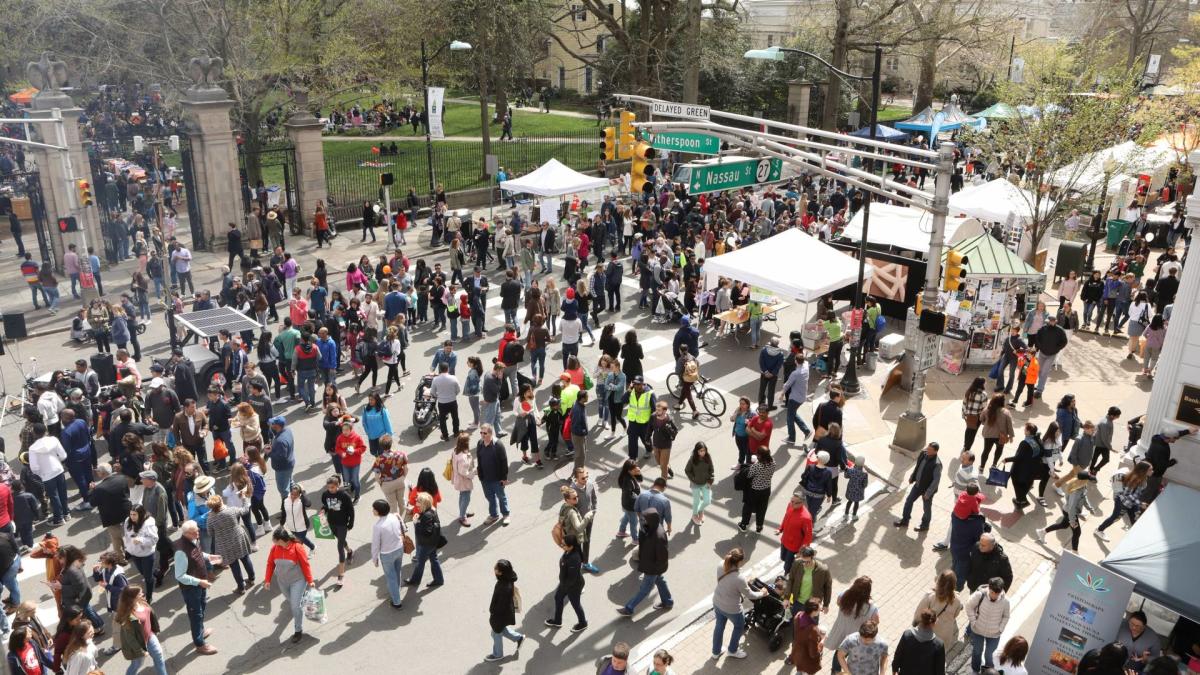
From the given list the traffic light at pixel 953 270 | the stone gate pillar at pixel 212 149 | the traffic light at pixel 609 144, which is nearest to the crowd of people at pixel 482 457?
the traffic light at pixel 953 270

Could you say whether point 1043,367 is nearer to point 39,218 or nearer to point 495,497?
point 495,497

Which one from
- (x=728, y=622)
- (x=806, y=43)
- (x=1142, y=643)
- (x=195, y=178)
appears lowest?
(x=728, y=622)

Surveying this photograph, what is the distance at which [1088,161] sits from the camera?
2369cm

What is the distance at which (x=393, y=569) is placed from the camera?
10.2m

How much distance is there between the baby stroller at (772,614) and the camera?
9.72 metres

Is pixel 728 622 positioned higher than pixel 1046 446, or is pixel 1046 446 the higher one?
pixel 1046 446

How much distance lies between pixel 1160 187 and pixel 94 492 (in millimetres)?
38753

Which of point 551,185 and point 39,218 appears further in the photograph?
point 551,185

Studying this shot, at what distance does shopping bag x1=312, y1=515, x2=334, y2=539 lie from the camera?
1049 centimetres

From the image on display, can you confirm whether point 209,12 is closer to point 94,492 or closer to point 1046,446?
point 94,492

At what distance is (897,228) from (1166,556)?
13608 millimetres

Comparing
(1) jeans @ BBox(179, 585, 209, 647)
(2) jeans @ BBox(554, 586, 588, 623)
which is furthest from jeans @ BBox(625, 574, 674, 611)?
(1) jeans @ BBox(179, 585, 209, 647)

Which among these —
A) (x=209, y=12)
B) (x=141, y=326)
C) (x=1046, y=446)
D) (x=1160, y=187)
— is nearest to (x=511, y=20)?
(x=209, y=12)

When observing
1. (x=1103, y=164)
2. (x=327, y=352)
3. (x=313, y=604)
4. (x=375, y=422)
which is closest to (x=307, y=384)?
(x=327, y=352)
